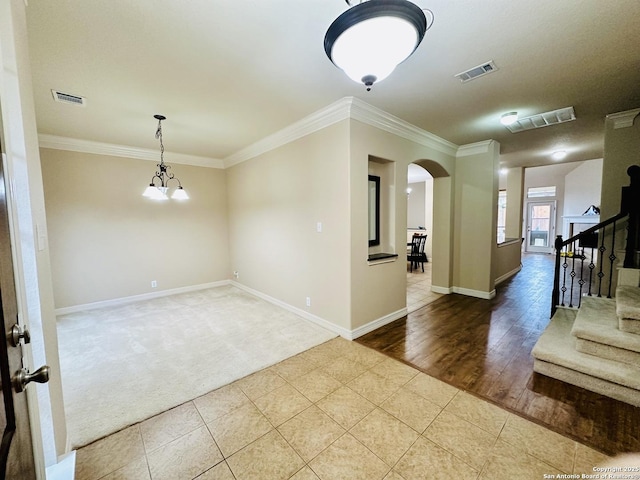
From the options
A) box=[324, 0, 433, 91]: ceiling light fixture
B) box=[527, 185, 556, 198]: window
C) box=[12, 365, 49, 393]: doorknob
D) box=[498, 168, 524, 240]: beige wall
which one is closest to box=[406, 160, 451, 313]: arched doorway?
box=[498, 168, 524, 240]: beige wall

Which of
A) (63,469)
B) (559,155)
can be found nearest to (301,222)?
(63,469)

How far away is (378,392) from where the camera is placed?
2209 mm

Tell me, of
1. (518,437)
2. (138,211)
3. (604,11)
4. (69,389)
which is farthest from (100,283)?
(604,11)

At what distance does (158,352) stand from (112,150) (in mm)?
3632

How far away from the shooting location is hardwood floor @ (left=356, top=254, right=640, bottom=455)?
1.85 m

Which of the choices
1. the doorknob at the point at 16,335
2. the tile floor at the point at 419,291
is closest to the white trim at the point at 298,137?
the tile floor at the point at 419,291

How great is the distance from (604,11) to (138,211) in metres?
6.08

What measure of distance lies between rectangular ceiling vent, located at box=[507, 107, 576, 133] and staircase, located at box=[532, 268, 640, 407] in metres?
2.19

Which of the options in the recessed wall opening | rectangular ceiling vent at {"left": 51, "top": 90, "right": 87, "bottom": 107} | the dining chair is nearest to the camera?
rectangular ceiling vent at {"left": 51, "top": 90, "right": 87, "bottom": 107}

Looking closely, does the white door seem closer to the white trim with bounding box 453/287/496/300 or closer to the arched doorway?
the arched doorway

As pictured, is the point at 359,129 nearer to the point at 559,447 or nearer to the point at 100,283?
the point at 559,447

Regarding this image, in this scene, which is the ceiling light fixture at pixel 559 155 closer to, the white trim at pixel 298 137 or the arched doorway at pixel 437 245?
the white trim at pixel 298 137

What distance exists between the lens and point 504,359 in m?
2.71

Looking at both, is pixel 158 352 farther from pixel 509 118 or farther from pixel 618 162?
pixel 618 162
